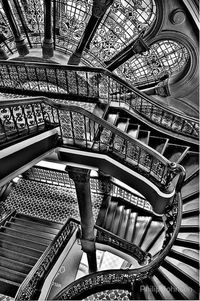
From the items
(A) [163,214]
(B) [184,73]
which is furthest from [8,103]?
(B) [184,73]

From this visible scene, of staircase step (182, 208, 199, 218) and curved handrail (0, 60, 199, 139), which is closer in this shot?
staircase step (182, 208, 199, 218)

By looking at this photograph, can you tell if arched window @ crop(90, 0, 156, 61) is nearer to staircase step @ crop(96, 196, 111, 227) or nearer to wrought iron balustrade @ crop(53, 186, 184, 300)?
staircase step @ crop(96, 196, 111, 227)

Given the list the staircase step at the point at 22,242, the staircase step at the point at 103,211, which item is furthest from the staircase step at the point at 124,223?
the staircase step at the point at 22,242

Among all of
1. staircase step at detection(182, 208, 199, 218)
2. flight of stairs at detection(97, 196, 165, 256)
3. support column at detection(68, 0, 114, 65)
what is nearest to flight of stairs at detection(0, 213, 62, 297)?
flight of stairs at detection(97, 196, 165, 256)

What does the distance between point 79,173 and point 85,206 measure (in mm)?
1177

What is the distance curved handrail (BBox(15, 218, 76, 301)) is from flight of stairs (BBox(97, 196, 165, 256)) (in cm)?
131

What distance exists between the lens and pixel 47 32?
27.3 ft

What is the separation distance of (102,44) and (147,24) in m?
2.64

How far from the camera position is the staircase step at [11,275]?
216 inches

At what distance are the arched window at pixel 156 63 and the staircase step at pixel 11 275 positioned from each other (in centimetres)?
832

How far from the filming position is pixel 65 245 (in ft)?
21.5

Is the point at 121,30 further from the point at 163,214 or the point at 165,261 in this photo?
the point at 165,261

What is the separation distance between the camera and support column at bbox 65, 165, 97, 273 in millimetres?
5151

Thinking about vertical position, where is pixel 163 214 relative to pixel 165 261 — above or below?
above
